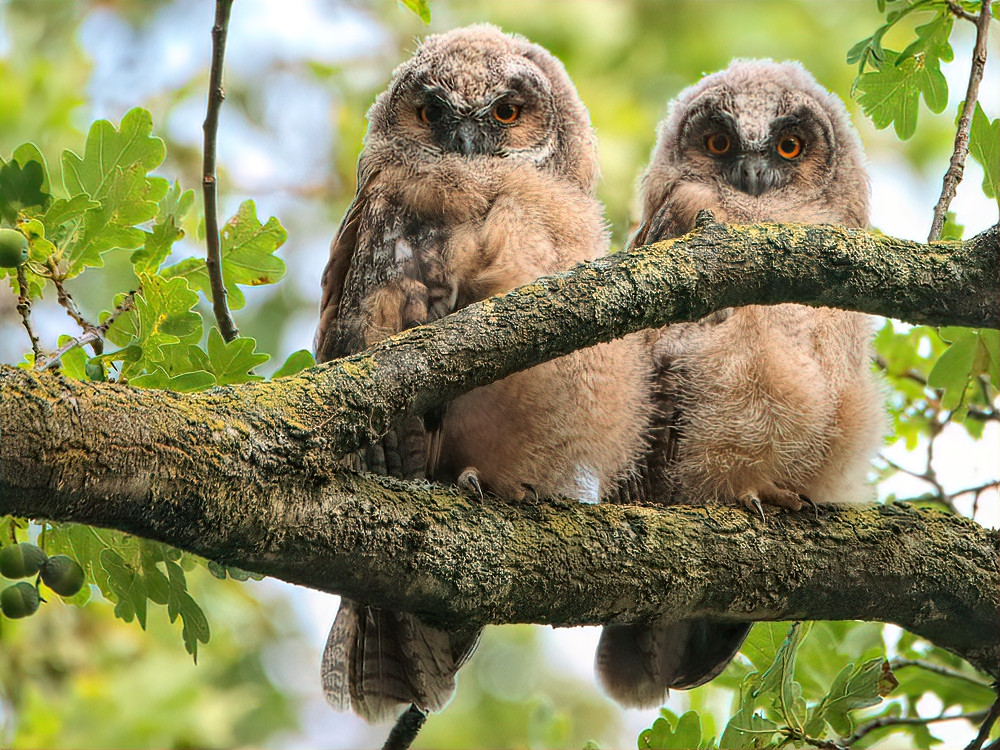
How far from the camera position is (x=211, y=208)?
2270 mm

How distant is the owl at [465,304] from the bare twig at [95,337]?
668mm

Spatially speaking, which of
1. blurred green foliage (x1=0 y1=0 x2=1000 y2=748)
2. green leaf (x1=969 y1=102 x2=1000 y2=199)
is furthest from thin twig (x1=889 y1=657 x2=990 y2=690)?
green leaf (x1=969 y1=102 x2=1000 y2=199)

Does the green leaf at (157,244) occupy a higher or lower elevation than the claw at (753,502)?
higher

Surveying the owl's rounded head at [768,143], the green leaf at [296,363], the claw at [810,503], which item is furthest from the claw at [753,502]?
the green leaf at [296,363]

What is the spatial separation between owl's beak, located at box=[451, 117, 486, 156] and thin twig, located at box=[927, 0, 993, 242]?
4.04 ft

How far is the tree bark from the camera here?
154 centimetres

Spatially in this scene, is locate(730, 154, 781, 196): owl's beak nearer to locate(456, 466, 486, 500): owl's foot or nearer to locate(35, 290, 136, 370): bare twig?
locate(456, 466, 486, 500): owl's foot

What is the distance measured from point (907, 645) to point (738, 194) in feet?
4.58

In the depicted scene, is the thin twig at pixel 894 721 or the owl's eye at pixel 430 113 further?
the owl's eye at pixel 430 113

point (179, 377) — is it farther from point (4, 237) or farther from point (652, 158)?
point (652, 158)

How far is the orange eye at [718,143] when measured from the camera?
3.25 metres

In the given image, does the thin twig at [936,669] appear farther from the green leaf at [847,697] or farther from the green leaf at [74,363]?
the green leaf at [74,363]

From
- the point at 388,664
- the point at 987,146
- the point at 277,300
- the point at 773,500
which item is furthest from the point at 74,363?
the point at 277,300

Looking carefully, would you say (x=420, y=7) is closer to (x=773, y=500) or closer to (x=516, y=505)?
(x=516, y=505)
